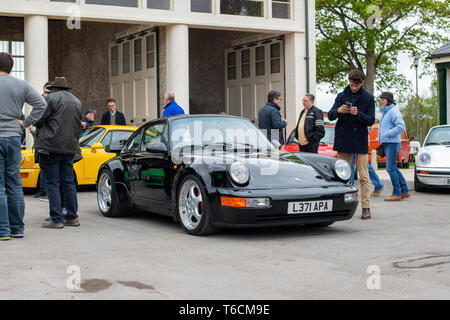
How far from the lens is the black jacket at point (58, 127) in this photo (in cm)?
723

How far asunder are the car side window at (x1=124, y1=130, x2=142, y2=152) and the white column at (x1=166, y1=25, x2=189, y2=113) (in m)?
9.05

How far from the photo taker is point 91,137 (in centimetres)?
1223

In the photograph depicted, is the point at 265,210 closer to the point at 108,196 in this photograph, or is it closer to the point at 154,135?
the point at 154,135

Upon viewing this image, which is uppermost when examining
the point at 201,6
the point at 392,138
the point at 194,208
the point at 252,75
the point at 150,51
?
the point at 201,6

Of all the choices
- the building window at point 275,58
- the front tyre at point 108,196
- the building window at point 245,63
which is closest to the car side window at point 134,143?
the front tyre at point 108,196

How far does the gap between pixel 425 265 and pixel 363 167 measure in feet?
10.1

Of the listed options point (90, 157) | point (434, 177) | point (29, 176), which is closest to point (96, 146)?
point (90, 157)

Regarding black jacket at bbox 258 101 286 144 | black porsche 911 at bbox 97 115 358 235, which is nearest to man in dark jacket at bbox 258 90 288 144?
black jacket at bbox 258 101 286 144

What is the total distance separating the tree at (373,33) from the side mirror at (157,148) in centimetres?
2971

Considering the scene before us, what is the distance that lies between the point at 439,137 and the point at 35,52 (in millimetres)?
9586

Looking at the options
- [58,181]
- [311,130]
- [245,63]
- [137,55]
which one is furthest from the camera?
[245,63]

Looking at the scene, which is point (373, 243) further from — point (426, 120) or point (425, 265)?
point (426, 120)

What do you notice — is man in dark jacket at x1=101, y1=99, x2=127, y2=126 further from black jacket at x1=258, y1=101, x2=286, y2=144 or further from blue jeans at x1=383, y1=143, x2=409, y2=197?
blue jeans at x1=383, y1=143, x2=409, y2=197

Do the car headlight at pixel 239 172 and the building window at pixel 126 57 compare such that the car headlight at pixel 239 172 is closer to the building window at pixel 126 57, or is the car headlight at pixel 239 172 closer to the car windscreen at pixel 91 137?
the car windscreen at pixel 91 137
